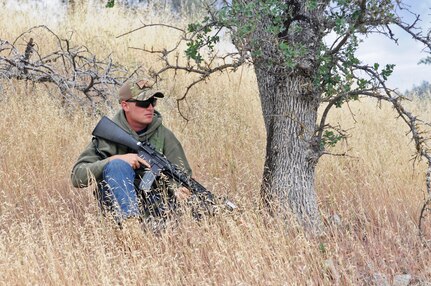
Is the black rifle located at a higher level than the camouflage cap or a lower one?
lower

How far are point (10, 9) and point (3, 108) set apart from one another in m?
4.74

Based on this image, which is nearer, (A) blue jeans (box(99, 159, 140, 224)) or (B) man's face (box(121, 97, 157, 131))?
(A) blue jeans (box(99, 159, 140, 224))

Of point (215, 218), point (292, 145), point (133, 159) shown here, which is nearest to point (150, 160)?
point (133, 159)

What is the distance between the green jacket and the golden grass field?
32 centimetres

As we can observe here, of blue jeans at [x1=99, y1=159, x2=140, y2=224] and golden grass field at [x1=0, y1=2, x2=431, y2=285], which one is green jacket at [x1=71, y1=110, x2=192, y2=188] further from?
golden grass field at [x1=0, y1=2, x2=431, y2=285]

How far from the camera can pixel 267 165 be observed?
4.73m

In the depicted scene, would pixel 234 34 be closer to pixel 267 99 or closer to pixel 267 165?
pixel 267 99

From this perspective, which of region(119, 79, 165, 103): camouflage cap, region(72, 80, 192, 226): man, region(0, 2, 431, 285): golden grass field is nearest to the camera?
region(0, 2, 431, 285): golden grass field

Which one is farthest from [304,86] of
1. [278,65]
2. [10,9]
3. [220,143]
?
[10,9]

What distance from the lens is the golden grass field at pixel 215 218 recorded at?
3621mm

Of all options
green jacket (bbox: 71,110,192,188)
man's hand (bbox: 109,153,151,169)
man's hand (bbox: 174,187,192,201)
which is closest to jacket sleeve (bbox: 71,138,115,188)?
green jacket (bbox: 71,110,192,188)

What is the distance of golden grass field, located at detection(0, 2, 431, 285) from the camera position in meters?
3.62

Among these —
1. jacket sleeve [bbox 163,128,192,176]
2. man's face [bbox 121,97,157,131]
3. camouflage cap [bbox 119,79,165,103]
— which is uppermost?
camouflage cap [bbox 119,79,165,103]

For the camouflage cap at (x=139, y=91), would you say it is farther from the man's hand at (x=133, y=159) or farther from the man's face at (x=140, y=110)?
the man's hand at (x=133, y=159)
